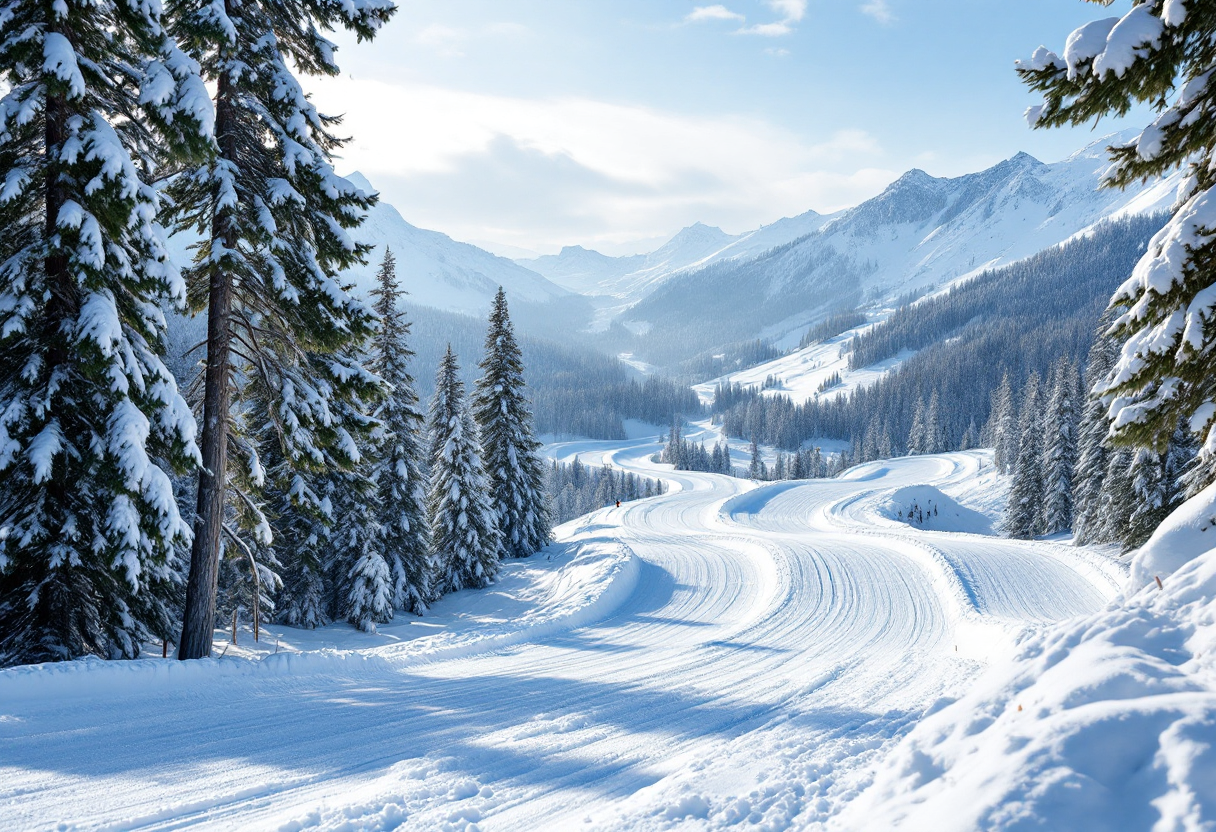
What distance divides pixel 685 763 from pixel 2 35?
1194cm

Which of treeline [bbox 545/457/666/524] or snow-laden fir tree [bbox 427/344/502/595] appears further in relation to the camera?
treeline [bbox 545/457/666/524]

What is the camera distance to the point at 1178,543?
20.2 ft

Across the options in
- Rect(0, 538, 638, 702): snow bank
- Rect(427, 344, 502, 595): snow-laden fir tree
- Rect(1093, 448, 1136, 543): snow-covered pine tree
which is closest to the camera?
Rect(0, 538, 638, 702): snow bank

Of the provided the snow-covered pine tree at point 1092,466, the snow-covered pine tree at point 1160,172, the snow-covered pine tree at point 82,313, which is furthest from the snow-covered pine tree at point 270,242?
the snow-covered pine tree at point 1092,466

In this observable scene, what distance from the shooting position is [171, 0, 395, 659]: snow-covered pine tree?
9.49m

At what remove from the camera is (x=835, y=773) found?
6.03m

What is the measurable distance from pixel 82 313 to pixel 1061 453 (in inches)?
1952

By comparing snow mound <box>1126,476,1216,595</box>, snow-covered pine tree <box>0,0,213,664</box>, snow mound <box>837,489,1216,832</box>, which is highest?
snow-covered pine tree <box>0,0,213,664</box>

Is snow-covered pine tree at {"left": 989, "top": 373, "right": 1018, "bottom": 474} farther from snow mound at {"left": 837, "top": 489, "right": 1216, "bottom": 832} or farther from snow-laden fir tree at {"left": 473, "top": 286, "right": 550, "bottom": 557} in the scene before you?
snow mound at {"left": 837, "top": 489, "right": 1216, "bottom": 832}

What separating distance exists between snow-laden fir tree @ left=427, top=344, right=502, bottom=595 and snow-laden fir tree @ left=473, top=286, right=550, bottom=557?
3277mm

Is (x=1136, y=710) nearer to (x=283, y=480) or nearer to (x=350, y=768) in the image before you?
(x=350, y=768)

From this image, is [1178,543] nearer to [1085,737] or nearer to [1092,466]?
[1085,737]

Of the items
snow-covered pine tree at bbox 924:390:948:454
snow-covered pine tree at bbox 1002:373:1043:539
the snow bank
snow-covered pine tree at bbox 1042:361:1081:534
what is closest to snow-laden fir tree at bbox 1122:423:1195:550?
snow-covered pine tree at bbox 1042:361:1081:534

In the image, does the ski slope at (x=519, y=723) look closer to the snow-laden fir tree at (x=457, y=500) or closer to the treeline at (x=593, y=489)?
the snow-laden fir tree at (x=457, y=500)
